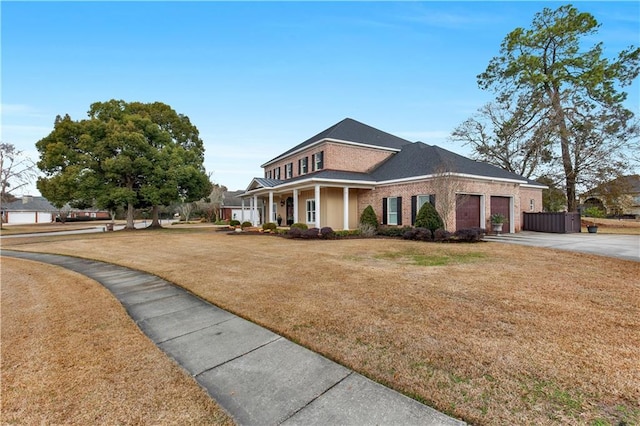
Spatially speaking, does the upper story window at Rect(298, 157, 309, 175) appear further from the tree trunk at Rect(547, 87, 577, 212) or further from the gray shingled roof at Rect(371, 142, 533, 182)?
the tree trunk at Rect(547, 87, 577, 212)

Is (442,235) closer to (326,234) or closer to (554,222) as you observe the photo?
(326,234)

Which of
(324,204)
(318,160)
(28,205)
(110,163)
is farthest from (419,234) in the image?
(28,205)

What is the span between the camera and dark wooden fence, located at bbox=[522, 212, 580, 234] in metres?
17.7

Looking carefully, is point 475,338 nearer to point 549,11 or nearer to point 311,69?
point 311,69

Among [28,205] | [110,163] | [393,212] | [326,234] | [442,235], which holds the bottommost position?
[326,234]

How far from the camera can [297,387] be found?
2637 mm

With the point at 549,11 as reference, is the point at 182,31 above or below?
below

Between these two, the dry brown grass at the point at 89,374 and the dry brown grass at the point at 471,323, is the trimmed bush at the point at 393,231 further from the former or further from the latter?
the dry brown grass at the point at 89,374

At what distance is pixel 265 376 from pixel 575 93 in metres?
35.6

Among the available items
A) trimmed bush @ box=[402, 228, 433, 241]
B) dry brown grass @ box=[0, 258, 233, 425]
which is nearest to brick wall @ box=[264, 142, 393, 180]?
trimmed bush @ box=[402, 228, 433, 241]

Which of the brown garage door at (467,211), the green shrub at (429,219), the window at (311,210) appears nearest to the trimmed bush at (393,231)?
the green shrub at (429,219)

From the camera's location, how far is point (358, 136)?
22094 mm

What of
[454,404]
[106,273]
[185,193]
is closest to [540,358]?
[454,404]

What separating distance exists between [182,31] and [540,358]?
17.7 m
